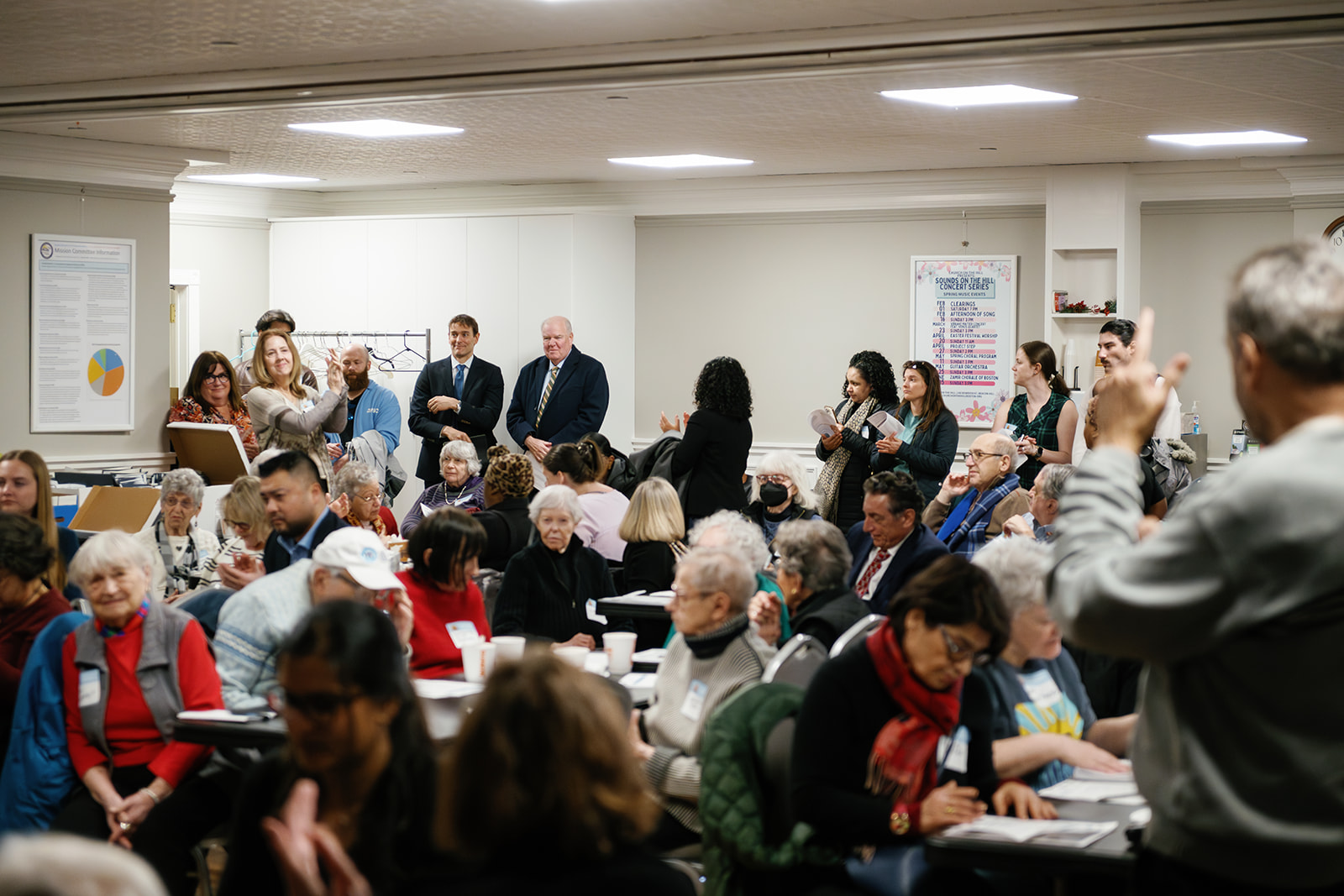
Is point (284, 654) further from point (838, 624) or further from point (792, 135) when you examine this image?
point (792, 135)

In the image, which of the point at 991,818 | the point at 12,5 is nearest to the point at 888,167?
the point at 12,5

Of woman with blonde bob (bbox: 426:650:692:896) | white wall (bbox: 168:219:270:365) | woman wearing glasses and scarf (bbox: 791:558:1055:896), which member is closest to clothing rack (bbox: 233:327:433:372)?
white wall (bbox: 168:219:270:365)

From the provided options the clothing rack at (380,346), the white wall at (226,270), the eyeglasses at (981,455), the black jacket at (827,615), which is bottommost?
the black jacket at (827,615)

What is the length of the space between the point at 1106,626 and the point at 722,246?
31.6ft

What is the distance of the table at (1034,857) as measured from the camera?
2.66 metres

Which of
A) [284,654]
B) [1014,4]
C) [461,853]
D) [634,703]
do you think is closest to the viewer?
[461,853]

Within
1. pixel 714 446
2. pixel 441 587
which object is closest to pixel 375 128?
pixel 714 446

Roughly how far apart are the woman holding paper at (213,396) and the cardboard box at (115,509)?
5.33ft

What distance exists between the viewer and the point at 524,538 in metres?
6.36

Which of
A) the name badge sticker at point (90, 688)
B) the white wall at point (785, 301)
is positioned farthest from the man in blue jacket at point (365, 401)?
the name badge sticker at point (90, 688)

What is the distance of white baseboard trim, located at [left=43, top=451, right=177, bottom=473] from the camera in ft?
28.0

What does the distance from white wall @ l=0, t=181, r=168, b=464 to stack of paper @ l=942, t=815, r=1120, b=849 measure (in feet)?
23.5

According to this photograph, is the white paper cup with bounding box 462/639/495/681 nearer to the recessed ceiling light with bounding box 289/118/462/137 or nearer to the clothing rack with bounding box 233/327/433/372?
the recessed ceiling light with bounding box 289/118/462/137

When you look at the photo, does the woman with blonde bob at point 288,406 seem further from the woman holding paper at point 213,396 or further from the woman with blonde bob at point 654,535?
the woman with blonde bob at point 654,535
